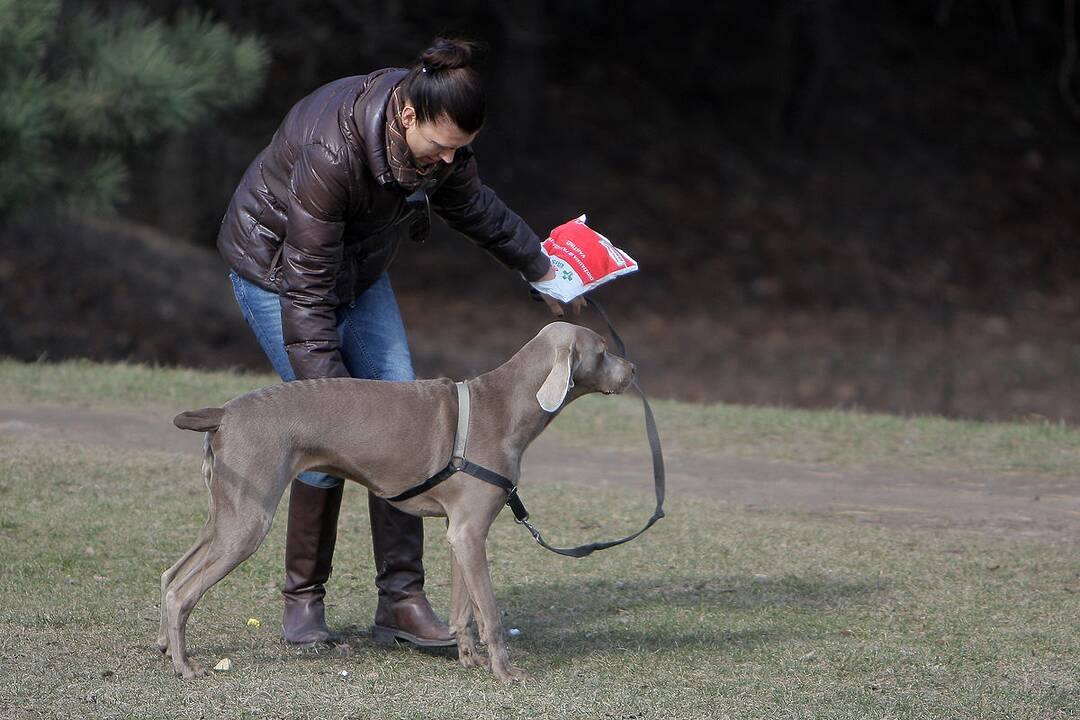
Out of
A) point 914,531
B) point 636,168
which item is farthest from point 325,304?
point 636,168

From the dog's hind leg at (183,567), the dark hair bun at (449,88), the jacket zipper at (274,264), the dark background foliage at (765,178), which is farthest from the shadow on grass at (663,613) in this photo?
the dark background foliage at (765,178)

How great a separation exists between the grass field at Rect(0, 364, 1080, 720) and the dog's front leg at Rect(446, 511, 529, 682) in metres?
0.10

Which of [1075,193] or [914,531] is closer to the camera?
[914,531]

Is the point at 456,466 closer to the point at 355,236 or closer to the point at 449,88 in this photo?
the point at 355,236

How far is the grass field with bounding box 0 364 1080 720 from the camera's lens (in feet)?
15.0

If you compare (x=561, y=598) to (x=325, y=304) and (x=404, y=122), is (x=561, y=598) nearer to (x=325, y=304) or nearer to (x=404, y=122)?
(x=325, y=304)

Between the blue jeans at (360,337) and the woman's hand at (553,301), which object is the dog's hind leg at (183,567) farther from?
the woman's hand at (553,301)

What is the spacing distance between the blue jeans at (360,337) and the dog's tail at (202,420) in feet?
1.69

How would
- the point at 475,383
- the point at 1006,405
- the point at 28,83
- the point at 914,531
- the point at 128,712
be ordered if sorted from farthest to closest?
the point at 1006,405
the point at 28,83
the point at 914,531
the point at 475,383
the point at 128,712

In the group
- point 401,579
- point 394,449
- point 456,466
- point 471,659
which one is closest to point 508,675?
point 471,659

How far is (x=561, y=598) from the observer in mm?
5992

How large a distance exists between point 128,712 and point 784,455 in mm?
5481

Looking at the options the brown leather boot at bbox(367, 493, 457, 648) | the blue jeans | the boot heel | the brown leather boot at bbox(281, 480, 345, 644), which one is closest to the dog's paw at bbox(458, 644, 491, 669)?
the brown leather boot at bbox(367, 493, 457, 648)

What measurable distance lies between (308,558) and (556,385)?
1189mm
